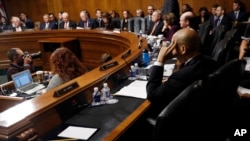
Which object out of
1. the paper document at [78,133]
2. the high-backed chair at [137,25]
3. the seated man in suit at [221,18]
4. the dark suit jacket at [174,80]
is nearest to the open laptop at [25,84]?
the paper document at [78,133]

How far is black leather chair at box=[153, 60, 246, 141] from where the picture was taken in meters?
1.36

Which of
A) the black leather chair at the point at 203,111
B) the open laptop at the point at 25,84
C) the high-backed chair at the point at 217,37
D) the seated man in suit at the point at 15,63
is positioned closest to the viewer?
the black leather chair at the point at 203,111

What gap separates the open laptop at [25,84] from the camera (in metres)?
3.33

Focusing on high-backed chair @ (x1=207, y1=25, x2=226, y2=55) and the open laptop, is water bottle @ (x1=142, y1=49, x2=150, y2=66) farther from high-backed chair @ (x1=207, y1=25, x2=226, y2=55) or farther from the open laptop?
the open laptop

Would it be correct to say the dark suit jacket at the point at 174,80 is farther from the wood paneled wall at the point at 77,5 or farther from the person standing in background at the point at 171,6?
the wood paneled wall at the point at 77,5

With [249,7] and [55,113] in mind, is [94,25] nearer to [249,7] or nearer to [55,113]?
[249,7]

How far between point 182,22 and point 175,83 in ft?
7.64

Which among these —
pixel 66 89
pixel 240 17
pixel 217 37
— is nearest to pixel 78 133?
pixel 66 89

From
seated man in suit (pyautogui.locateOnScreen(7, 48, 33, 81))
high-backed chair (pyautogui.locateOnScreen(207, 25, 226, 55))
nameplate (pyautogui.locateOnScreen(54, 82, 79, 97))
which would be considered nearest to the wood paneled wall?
high-backed chair (pyautogui.locateOnScreen(207, 25, 226, 55))

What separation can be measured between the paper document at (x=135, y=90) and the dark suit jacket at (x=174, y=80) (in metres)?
0.22

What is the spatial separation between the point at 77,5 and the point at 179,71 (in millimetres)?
8210

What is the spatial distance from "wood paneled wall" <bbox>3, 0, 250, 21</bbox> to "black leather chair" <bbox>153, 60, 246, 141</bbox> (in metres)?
5.83

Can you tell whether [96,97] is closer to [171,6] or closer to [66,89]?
[66,89]

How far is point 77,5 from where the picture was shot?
32.0 feet
